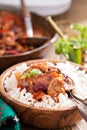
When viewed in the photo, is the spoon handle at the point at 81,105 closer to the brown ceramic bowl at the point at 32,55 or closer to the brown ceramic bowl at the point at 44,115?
the brown ceramic bowl at the point at 44,115

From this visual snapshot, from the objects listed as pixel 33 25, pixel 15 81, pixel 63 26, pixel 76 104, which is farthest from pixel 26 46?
pixel 76 104

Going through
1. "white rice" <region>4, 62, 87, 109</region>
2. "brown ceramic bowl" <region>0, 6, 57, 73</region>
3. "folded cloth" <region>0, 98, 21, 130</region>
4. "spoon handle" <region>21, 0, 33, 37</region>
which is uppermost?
"spoon handle" <region>21, 0, 33, 37</region>

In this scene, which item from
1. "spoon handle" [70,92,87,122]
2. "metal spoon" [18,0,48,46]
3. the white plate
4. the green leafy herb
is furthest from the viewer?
the white plate

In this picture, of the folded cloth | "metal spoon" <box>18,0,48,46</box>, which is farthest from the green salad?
the folded cloth

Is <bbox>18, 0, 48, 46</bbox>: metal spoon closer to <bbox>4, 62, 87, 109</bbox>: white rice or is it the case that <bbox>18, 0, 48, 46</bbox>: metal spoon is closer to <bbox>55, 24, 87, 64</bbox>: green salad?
<bbox>55, 24, 87, 64</bbox>: green salad

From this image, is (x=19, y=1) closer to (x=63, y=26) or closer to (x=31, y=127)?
(x=63, y=26)

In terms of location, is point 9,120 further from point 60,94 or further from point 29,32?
point 29,32

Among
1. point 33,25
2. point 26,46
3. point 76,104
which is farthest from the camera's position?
point 33,25

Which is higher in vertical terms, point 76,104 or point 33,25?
point 33,25
